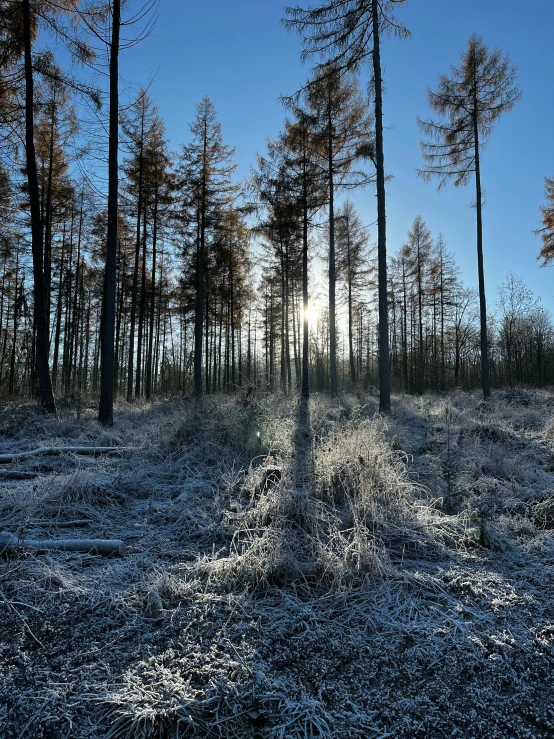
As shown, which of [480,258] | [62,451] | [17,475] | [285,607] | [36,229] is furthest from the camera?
[480,258]

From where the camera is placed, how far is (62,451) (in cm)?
554

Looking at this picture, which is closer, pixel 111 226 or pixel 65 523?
pixel 65 523

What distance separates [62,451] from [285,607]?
4.66 metres

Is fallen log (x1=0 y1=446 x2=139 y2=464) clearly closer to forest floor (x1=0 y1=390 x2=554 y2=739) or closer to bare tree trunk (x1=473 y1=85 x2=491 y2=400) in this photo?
forest floor (x1=0 y1=390 x2=554 y2=739)

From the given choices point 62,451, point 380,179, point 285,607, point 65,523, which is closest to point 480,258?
point 380,179

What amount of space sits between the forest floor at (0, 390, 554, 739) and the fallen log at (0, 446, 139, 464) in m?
0.63

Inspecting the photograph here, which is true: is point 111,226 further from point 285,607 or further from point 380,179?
point 285,607

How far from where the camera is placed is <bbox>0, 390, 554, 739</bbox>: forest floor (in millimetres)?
1488

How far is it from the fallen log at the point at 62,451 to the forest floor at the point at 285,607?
63 cm

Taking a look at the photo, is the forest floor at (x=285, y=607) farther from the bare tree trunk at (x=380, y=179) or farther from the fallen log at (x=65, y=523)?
the bare tree trunk at (x=380, y=179)

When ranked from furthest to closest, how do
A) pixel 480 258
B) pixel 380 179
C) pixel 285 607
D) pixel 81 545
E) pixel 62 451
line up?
pixel 480 258, pixel 380 179, pixel 62 451, pixel 81 545, pixel 285 607

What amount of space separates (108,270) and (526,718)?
9177 mm

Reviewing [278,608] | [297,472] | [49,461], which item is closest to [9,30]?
[49,461]

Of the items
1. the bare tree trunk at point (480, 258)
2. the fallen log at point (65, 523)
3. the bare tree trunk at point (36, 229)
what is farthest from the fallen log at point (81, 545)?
the bare tree trunk at point (480, 258)
